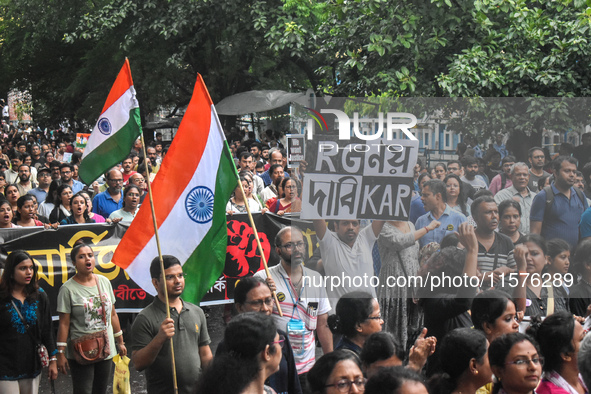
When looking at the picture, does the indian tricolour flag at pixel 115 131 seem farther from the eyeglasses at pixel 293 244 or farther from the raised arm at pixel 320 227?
the raised arm at pixel 320 227

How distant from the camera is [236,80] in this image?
21.0m

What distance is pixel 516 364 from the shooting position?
386 cm

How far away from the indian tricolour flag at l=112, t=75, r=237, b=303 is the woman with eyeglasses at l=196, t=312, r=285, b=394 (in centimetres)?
163

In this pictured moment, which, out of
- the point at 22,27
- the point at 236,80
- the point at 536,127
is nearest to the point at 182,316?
the point at 536,127

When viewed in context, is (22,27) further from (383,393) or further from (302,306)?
(383,393)

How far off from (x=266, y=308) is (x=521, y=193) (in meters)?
2.09

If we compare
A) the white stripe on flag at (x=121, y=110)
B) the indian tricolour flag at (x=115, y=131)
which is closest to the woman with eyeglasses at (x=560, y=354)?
the indian tricolour flag at (x=115, y=131)

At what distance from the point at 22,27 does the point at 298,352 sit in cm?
2009

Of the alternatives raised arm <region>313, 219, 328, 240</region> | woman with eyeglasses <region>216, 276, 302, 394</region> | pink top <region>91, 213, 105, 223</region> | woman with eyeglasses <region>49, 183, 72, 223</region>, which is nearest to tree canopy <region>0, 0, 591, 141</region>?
→ raised arm <region>313, 219, 328, 240</region>

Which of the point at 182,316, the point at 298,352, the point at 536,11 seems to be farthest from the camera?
the point at 536,11

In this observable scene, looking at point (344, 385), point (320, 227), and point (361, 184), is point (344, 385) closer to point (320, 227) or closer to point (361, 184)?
point (320, 227)

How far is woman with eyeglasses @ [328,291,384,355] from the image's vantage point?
4.59 meters

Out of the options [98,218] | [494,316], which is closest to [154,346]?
[494,316]

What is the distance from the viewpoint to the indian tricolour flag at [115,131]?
19.8ft
